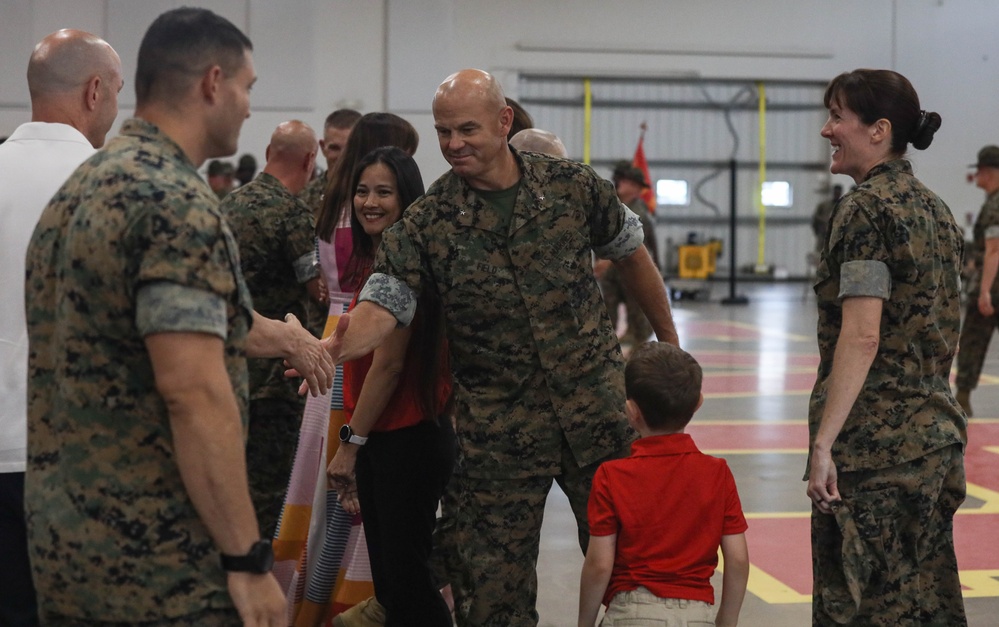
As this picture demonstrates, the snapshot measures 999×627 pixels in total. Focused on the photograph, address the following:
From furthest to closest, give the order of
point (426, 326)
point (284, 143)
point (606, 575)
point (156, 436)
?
point (284, 143)
point (426, 326)
point (606, 575)
point (156, 436)

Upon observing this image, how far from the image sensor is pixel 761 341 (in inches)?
514

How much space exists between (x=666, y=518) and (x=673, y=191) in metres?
19.9

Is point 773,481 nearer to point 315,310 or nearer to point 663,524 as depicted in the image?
point 315,310

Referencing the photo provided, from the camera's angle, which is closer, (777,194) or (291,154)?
(291,154)

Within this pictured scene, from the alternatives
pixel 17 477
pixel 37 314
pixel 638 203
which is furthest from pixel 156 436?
pixel 638 203

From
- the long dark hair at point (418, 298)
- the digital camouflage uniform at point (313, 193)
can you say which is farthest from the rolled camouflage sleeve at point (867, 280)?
the digital camouflage uniform at point (313, 193)

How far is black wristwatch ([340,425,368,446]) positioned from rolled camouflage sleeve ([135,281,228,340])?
162 centimetres

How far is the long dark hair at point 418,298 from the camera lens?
3314mm

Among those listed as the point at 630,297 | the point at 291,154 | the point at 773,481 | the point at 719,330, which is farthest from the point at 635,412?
the point at 719,330

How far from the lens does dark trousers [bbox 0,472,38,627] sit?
2.65 metres

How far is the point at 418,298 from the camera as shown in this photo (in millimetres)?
3164

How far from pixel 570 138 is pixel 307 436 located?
59.1 feet

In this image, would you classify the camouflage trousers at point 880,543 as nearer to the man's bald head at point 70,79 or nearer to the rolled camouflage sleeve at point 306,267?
the rolled camouflage sleeve at point 306,267

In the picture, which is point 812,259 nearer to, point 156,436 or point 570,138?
point 570,138
